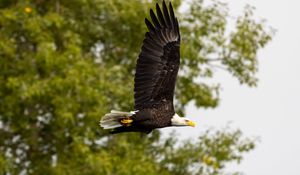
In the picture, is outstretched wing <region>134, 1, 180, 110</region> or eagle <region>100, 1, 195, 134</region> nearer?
eagle <region>100, 1, 195, 134</region>

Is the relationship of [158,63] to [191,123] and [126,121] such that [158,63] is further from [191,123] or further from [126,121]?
[126,121]

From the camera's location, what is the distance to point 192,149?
76.0ft

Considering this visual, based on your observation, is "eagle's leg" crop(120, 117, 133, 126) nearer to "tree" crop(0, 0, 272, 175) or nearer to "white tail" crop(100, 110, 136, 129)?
"white tail" crop(100, 110, 136, 129)

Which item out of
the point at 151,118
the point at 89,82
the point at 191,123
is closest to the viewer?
the point at 151,118

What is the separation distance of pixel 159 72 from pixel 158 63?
0.11 metres

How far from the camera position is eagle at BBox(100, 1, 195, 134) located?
1680 centimetres

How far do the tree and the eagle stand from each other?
4454 millimetres

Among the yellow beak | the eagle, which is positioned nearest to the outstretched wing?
the eagle

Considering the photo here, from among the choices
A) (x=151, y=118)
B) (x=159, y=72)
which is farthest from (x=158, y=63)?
(x=151, y=118)

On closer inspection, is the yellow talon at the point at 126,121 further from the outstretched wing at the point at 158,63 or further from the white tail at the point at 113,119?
the outstretched wing at the point at 158,63

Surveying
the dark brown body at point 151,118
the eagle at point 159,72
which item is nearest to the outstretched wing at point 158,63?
the eagle at point 159,72

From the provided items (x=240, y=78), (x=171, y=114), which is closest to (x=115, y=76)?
(x=240, y=78)

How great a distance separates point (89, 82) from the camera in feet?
71.3

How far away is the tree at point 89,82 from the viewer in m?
21.7
